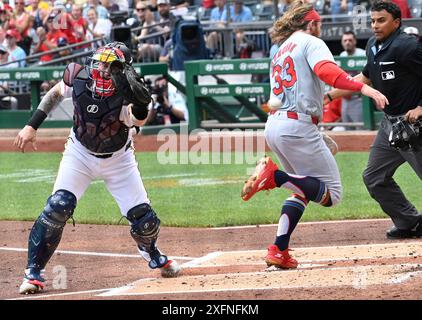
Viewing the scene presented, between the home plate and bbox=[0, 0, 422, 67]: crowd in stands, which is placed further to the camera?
bbox=[0, 0, 422, 67]: crowd in stands

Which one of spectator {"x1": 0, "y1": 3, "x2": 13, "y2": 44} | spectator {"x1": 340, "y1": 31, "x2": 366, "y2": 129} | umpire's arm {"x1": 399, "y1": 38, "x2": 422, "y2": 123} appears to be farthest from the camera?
spectator {"x1": 0, "y1": 3, "x2": 13, "y2": 44}

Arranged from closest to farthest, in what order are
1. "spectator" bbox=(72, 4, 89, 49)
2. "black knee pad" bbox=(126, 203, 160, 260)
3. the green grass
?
"black knee pad" bbox=(126, 203, 160, 260) < the green grass < "spectator" bbox=(72, 4, 89, 49)

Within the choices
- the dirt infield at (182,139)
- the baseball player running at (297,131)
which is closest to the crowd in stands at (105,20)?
the dirt infield at (182,139)

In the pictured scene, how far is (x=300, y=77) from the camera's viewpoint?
696 centimetres

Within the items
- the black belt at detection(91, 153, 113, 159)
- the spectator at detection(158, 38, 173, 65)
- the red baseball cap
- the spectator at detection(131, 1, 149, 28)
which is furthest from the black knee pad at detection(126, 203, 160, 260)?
the red baseball cap

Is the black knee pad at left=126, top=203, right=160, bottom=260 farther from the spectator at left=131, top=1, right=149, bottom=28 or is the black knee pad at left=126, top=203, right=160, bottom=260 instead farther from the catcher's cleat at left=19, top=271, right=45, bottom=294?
the spectator at left=131, top=1, right=149, bottom=28

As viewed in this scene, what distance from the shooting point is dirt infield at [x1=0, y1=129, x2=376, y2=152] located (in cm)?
1470

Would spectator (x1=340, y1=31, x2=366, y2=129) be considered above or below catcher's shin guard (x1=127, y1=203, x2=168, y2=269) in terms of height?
below

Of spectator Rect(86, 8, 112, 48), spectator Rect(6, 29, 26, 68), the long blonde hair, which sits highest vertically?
the long blonde hair

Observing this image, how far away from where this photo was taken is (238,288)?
21.1ft

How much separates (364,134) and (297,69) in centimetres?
791

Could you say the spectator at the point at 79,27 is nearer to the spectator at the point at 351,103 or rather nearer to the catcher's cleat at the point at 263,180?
the spectator at the point at 351,103

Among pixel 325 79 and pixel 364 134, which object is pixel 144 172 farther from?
pixel 325 79

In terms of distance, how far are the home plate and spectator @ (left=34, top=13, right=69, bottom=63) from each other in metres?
14.2
